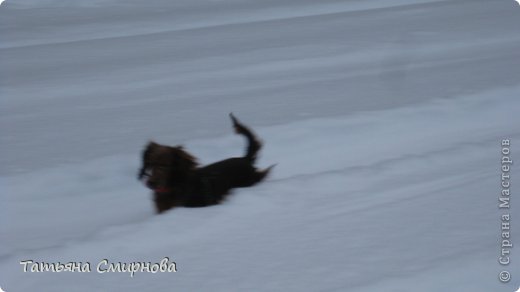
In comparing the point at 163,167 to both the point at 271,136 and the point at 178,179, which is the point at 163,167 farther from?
the point at 271,136

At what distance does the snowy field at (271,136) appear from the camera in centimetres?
390

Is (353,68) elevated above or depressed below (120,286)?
above

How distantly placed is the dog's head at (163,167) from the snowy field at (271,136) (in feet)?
0.65

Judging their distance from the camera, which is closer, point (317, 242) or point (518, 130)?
point (317, 242)

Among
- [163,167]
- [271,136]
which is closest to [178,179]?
[163,167]

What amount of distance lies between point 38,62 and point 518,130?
5376 millimetres

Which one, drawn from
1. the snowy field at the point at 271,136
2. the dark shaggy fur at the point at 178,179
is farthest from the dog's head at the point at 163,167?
the snowy field at the point at 271,136

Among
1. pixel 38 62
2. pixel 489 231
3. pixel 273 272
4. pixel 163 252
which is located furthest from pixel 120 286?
pixel 38 62

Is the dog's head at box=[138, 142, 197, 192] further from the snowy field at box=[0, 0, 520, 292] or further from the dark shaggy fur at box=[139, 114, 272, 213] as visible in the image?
the snowy field at box=[0, 0, 520, 292]

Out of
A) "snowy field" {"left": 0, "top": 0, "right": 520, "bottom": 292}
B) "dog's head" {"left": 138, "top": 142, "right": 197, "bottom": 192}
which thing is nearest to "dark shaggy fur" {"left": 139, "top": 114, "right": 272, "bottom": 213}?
"dog's head" {"left": 138, "top": 142, "right": 197, "bottom": 192}

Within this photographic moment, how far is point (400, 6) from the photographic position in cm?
1210

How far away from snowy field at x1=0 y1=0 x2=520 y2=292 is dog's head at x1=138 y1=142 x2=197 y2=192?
7.8 inches

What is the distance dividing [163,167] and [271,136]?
1.84m

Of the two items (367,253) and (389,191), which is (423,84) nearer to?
(389,191)
